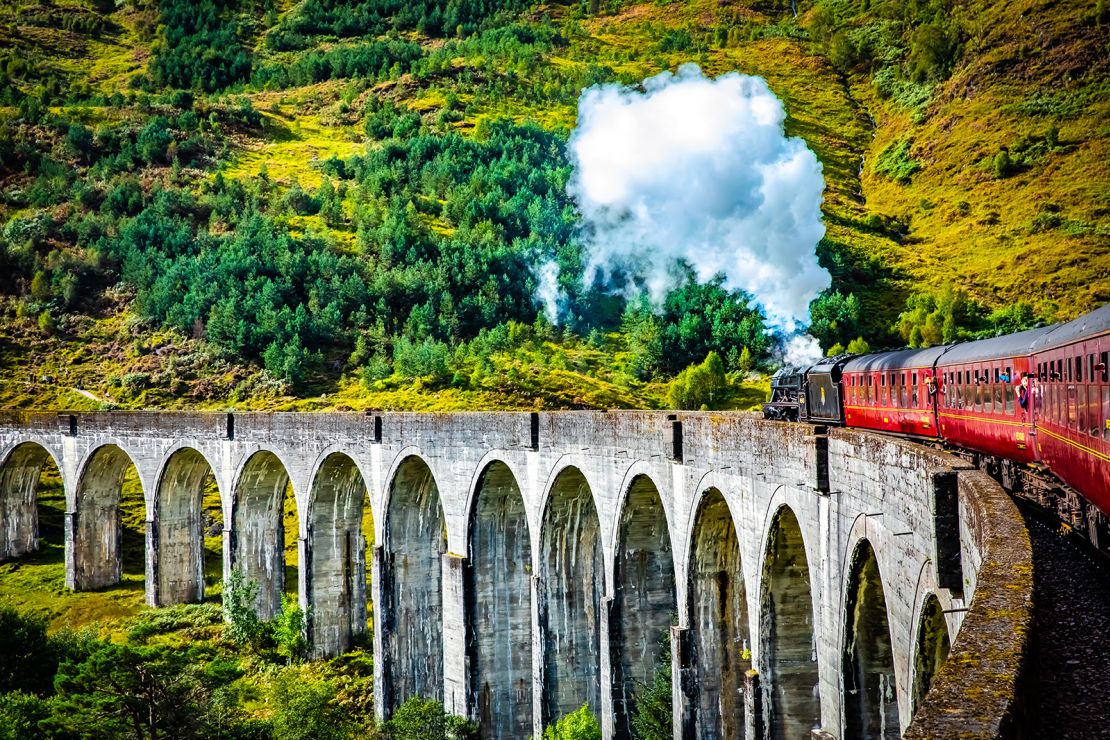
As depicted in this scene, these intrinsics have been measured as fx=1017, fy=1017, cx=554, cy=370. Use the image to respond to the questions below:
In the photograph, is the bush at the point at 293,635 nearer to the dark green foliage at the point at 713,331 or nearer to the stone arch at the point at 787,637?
the stone arch at the point at 787,637

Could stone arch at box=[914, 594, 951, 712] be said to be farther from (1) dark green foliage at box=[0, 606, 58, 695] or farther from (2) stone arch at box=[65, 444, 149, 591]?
(2) stone arch at box=[65, 444, 149, 591]

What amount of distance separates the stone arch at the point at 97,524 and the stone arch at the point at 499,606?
2301cm

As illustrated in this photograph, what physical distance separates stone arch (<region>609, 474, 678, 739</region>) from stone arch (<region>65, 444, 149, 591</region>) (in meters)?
29.5

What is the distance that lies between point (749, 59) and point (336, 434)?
125783mm

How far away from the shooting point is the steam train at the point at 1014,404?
10.4 metres

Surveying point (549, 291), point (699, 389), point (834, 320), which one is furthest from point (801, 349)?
point (549, 291)

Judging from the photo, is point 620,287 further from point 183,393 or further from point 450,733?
point 450,733

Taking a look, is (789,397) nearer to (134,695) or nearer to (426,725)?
(426,725)

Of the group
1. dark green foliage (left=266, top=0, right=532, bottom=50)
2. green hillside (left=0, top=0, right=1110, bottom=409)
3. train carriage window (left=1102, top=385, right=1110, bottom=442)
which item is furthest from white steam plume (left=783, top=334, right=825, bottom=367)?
dark green foliage (left=266, top=0, right=532, bottom=50)

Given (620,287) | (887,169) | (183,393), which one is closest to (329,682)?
(183,393)

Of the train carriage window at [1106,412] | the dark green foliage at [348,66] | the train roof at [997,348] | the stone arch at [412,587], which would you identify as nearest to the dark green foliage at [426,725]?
the stone arch at [412,587]

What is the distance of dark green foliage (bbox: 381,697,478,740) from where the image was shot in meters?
24.7

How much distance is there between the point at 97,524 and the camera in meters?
44.4

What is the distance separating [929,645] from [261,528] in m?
30.3
